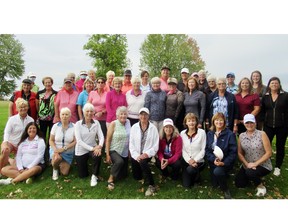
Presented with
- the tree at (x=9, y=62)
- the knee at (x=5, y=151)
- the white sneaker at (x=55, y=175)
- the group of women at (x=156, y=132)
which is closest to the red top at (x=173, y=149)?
the group of women at (x=156, y=132)

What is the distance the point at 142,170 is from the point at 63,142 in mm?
2346

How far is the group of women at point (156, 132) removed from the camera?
237 inches

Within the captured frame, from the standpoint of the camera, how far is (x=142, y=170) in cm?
646

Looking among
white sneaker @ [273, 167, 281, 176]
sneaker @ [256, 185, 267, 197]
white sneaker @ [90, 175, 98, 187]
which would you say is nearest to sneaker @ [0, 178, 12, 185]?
white sneaker @ [90, 175, 98, 187]

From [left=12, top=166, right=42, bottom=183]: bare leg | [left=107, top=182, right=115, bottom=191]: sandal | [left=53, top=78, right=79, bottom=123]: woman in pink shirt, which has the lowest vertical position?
[left=107, top=182, right=115, bottom=191]: sandal

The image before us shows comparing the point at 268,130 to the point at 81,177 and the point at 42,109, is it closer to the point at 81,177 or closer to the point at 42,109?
the point at 81,177

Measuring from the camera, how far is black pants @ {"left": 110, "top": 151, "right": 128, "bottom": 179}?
6.34 metres

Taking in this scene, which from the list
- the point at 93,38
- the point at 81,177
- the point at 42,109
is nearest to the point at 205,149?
the point at 81,177

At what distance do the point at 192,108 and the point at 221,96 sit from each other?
88cm

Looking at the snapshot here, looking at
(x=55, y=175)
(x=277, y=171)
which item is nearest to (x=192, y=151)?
(x=277, y=171)

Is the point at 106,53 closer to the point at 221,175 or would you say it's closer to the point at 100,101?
the point at 100,101

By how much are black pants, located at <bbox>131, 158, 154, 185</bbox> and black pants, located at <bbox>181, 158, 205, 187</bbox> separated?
2.76 feet

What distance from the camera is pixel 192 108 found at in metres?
7.00

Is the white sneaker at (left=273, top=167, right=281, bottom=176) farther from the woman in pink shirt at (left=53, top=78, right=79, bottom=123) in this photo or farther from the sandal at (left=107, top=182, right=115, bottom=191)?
the woman in pink shirt at (left=53, top=78, right=79, bottom=123)
